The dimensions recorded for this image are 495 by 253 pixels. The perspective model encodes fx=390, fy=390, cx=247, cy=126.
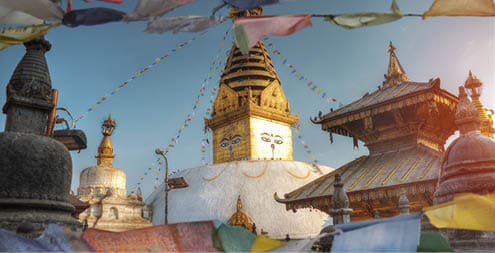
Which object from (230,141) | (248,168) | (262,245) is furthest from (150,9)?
(230,141)

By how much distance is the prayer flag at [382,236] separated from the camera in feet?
7.73

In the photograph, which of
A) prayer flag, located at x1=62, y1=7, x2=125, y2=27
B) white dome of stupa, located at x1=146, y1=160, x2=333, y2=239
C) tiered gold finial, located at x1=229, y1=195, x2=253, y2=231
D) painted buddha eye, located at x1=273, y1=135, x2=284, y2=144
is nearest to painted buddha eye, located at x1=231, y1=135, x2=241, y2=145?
painted buddha eye, located at x1=273, y1=135, x2=284, y2=144

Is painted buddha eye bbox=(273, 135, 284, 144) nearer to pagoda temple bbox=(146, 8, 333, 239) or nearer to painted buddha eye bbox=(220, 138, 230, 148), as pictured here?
pagoda temple bbox=(146, 8, 333, 239)

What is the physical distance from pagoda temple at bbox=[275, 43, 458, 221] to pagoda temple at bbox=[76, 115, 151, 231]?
13.6 metres

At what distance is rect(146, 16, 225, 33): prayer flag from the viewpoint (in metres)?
3.32

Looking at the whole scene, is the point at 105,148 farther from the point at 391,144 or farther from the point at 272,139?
the point at 391,144

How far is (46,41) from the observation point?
15.1 ft

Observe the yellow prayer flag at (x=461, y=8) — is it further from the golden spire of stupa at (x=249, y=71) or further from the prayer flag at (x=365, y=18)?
the golden spire of stupa at (x=249, y=71)

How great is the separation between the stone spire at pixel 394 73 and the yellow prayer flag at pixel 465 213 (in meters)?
10.3

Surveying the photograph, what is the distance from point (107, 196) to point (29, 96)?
20100 millimetres

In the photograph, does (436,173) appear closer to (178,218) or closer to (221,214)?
(221,214)

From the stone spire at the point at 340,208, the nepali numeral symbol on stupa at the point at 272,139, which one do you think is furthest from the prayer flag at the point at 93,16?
the nepali numeral symbol on stupa at the point at 272,139

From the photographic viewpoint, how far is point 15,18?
3443 mm

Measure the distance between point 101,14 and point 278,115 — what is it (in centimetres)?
2520
